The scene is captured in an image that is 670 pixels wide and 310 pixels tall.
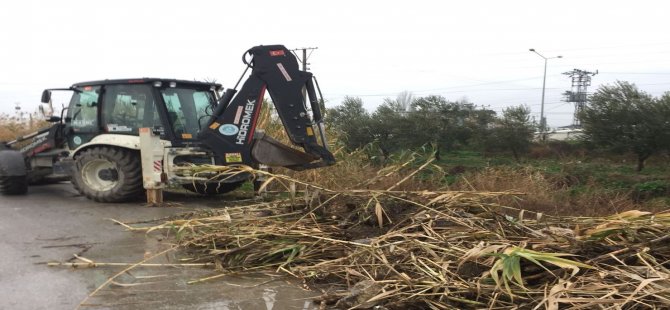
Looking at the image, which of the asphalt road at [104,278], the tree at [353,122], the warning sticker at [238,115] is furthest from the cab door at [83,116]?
the tree at [353,122]

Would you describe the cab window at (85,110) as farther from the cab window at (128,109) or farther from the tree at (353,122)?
the tree at (353,122)

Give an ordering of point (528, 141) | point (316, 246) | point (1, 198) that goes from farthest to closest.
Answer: point (528, 141) < point (1, 198) < point (316, 246)

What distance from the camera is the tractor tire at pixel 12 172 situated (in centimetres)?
959

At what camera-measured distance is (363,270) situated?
437cm

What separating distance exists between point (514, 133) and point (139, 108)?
17361 millimetres

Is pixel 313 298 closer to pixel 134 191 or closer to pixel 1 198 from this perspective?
pixel 134 191

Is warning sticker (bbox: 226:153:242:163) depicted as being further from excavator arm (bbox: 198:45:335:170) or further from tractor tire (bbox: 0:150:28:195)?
tractor tire (bbox: 0:150:28:195)

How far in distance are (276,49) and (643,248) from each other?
5667 millimetres

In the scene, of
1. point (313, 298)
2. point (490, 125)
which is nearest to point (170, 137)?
point (313, 298)

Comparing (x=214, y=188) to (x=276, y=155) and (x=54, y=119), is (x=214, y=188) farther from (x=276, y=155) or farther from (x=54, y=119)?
(x=54, y=119)

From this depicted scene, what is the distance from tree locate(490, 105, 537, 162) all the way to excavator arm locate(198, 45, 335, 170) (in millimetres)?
16178

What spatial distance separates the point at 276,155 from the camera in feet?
26.5

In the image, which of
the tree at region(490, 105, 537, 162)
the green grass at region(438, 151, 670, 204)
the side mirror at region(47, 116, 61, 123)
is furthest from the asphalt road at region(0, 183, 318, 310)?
the tree at region(490, 105, 537, 162)

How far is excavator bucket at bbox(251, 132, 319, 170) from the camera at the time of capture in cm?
804
